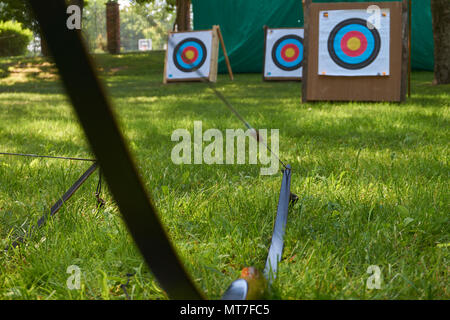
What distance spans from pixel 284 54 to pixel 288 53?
0.07 metres

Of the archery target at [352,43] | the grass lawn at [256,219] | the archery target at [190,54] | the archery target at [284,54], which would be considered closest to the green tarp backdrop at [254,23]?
the archery target at [284,54]

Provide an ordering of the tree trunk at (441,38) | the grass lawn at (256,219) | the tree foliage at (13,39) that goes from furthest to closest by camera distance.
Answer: the tree foliage at (13,39), the tree trunk at (441,38), the grass lawn at (256,219)

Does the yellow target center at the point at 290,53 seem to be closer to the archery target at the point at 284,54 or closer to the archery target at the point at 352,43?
Result: the archery target at the point at 284,54

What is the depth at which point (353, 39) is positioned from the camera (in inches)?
156

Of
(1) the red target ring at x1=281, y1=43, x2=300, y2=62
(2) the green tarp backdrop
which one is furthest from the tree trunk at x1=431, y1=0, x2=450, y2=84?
(2) the green tarp backdrop

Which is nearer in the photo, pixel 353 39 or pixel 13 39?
pixel 353 39

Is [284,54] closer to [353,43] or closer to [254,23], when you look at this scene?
[254,23]

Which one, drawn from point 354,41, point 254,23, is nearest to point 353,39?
point 354,41

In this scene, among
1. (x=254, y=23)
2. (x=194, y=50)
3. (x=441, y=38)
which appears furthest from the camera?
(x=254, y=23)

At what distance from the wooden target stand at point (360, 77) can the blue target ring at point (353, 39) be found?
12 cm

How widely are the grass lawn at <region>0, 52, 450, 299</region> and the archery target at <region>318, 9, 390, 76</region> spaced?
1623mm

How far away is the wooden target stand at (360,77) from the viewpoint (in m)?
3.77

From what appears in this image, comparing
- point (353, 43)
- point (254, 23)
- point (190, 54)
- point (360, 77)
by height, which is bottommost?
point (360, 77)
